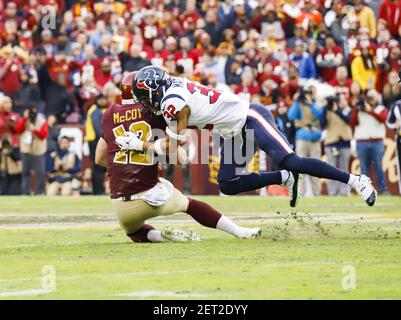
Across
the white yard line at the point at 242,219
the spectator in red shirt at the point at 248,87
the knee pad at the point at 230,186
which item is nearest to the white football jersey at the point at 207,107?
the knee pad at the point at 230,186

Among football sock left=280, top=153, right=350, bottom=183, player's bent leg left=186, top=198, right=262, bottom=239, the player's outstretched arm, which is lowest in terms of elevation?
player's bent leg left=186, top=198, right=262, bottom=239

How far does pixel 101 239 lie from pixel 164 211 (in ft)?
3.44

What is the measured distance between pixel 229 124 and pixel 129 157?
92cm

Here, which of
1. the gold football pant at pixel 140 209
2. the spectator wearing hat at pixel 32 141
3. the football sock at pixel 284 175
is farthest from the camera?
the spectator wearing hat at pixel 32 141

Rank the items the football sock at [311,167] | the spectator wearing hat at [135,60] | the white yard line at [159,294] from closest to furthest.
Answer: the white yard line at [159,294]
the football sock at [311,167]
the spectator wearing hat at [135,60]

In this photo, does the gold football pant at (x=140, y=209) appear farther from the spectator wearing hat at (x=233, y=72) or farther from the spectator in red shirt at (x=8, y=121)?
the spectator wearing hat at (x=233, y=72)

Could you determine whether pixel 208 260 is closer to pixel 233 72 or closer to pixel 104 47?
pixel 233 72

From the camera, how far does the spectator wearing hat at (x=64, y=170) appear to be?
19.5 meters

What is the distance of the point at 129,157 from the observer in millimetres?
9656

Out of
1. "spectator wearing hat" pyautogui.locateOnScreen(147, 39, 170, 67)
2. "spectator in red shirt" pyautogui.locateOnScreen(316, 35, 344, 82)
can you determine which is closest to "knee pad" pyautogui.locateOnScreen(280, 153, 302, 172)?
"spectator in red shirt" pyautogui.locateOnScreen(316, 35, 344, 82)

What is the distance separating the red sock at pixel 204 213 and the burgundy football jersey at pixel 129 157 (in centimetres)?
41

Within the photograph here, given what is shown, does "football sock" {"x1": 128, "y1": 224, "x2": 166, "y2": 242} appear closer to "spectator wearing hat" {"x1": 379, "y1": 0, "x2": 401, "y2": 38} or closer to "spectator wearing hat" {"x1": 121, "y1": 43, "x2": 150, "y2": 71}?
"spectator wearing hat" {"x1": 121, "y1": 43, "x2": 150, "y2": 71}

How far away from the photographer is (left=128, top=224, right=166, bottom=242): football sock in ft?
32.6

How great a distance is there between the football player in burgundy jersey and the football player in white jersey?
0.20 meters
